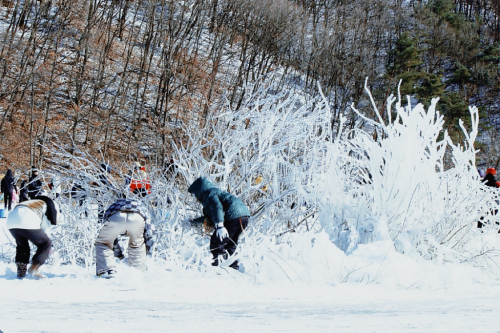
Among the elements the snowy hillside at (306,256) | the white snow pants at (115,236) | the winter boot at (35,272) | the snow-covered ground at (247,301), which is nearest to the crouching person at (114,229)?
the white snow pants at (115,236)

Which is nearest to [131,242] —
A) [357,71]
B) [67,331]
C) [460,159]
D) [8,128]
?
[67,331]

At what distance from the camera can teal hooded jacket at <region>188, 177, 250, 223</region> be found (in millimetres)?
6645

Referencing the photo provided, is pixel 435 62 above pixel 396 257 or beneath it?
above

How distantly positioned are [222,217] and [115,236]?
1.30m

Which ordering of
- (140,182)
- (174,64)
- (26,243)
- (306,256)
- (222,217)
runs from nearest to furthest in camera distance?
(26,243) → (306,256) → (222,217) → (140,182) → (174,64)

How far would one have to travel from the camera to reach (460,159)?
747cm

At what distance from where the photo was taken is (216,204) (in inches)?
262

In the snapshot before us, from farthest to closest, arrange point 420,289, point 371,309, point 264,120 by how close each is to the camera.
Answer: point 264,120
point 420,289
point 371,309

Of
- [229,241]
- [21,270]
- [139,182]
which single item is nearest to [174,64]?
[139,182]

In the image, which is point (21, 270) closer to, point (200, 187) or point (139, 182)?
point (200, 187)

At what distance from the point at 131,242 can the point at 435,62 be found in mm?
44735

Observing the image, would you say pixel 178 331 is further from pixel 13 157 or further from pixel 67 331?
pixel 13 157

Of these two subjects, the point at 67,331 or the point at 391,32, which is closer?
the point at 67,331

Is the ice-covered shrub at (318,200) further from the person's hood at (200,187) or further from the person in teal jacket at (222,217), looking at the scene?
the person's hood at (200,187)
